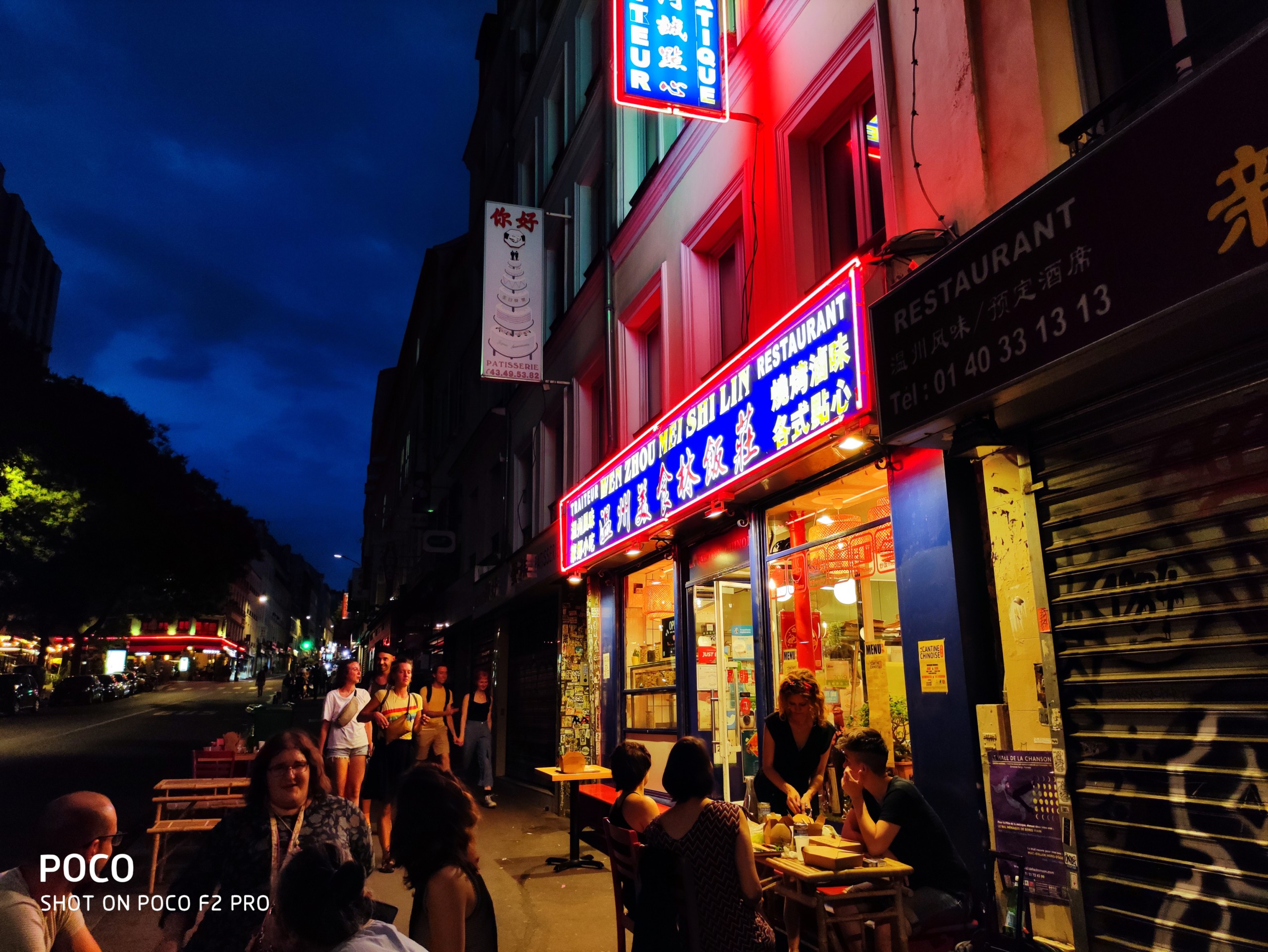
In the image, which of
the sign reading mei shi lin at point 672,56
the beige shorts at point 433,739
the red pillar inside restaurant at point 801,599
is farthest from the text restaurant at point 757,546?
the sign reading mei shi lin at point 672,56

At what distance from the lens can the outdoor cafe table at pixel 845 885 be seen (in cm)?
446

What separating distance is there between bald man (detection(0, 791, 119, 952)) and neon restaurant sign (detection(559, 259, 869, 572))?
4733mm

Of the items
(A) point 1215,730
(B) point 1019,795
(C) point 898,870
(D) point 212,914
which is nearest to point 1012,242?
(A) point 1215,730

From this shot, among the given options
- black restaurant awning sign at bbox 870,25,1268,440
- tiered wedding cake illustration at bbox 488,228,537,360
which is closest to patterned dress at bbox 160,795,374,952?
black restaurant awning sign at bbox 870,25,1268,440

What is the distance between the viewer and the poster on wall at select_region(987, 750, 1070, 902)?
473 centimetres

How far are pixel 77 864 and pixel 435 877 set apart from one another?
131cm

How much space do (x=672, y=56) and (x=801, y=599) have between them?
241 inches

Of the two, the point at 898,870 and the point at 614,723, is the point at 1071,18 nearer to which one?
the point at 898,870

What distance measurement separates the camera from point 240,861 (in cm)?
346

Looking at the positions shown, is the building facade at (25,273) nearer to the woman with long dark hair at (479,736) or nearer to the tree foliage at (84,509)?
the tree foliage at (84,509)

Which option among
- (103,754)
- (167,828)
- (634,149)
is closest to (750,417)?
(167,828)

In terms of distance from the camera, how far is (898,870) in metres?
4.60

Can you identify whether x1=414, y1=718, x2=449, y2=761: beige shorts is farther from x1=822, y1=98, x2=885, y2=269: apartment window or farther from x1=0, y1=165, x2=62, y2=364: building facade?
x1=0, y1=165, x2=62, y2=364: building facade

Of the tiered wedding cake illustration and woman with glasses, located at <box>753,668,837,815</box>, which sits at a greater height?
the tiered wedding cake illustration
